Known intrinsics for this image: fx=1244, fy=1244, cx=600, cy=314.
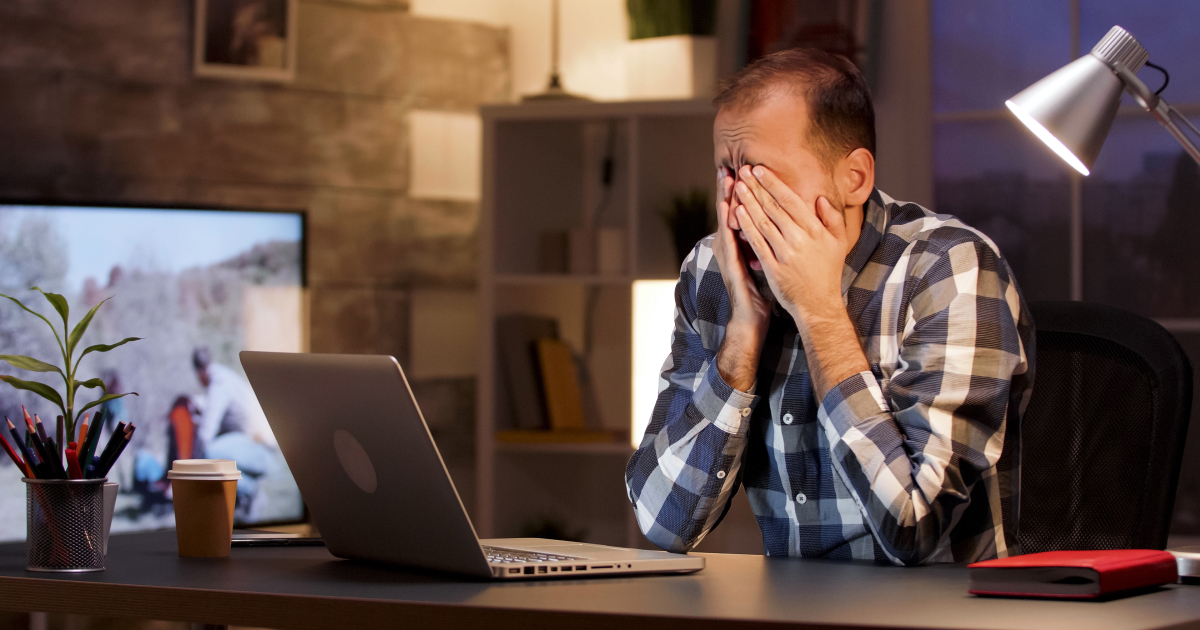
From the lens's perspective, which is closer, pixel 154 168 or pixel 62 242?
pixel 62 242

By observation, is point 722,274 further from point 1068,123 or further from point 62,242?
point 62,242

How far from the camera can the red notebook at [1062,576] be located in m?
0.93

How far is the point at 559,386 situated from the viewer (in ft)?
10.7

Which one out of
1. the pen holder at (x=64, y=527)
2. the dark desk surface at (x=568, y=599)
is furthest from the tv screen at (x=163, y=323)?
the dark desk surface at (x=568, y=599)

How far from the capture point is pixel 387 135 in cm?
332

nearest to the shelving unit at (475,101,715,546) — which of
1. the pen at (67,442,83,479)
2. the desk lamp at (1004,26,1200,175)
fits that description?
the desk lamp at (1004,26,1200,175)

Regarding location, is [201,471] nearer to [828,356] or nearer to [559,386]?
[828,356]

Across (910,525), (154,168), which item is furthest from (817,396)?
(154,168)

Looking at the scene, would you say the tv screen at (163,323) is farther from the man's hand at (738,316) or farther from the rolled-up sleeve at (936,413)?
the rolled-up sleeve at (936,413)

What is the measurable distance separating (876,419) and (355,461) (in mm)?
532

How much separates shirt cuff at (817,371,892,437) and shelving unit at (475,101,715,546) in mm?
1775

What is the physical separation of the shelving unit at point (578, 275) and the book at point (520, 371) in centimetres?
3

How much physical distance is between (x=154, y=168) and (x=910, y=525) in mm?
2220

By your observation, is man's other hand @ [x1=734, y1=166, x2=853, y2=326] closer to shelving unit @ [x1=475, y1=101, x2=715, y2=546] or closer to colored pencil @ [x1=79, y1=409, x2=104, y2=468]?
colored pencil @ [x1=79, y1=409, x2=104, y2=468]
